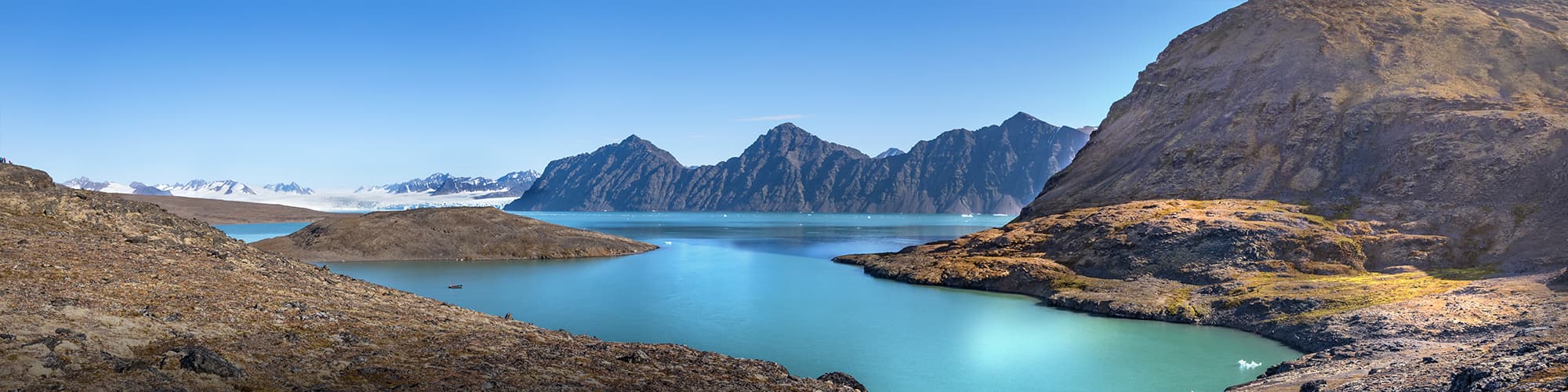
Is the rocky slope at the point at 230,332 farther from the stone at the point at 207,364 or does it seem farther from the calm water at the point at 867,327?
the calm water at the point at 867,327

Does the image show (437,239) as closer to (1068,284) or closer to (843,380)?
(1068,284)

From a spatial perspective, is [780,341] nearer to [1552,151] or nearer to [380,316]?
[380,316]

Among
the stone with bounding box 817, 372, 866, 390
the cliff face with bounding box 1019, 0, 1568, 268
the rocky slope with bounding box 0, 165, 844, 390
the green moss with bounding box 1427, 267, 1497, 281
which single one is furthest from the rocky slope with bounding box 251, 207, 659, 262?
the green moss with bounding box 1427, 267, 1497, 281

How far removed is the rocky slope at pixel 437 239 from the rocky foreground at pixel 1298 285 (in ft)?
193

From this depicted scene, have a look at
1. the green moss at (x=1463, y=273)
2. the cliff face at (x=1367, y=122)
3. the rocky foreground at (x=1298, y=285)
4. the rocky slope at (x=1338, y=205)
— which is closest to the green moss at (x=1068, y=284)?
the rocky foreground at (x=1298, y=285)

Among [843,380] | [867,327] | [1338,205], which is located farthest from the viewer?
[1338,205]

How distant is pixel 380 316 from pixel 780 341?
27584mm

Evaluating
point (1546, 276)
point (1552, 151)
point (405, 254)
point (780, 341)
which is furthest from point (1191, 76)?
point (405, 254)

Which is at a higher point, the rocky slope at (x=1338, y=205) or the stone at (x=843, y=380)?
the rocky slope at (x=1338, y=205)

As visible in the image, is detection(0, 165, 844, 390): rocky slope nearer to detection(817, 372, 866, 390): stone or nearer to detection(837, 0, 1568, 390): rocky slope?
detection(817, 372, 866, 390): stone

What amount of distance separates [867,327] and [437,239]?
94.9 meters

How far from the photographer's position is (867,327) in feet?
210

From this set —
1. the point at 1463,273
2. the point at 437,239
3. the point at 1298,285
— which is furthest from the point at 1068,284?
the point at 437,239

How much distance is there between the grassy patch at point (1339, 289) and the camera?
6006 cm
